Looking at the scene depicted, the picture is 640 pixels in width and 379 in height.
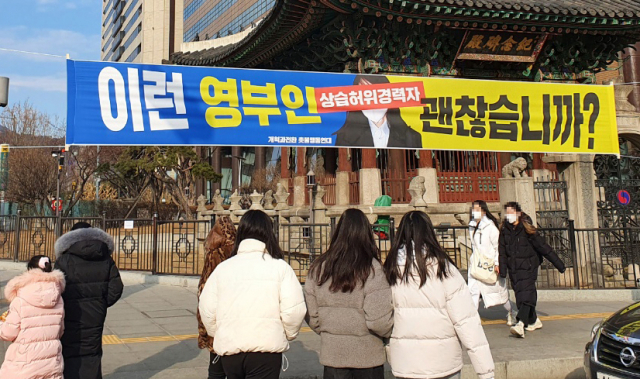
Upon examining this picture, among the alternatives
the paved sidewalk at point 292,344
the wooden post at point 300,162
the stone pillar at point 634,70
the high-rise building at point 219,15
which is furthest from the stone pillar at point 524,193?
the high-rise building at point 219,15

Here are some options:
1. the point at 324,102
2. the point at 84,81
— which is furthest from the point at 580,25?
the point at 84,81

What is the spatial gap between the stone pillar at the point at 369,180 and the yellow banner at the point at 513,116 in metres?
5.75

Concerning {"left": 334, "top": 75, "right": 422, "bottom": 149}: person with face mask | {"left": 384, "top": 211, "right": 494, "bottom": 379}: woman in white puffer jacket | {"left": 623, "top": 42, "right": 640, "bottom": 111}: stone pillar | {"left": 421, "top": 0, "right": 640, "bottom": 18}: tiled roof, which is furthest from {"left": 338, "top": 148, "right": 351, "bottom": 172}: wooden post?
{"left": 623, "top": 42, "right": 640, "bottom": 111}: stone pillar

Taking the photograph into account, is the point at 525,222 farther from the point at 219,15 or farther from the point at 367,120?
the point at 219,15

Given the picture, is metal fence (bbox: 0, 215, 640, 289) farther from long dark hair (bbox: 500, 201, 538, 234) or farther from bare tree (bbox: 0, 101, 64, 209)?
bare tree (bbox: 0, 101, 64, 209)

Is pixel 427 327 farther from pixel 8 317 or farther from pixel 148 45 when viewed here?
pixel 148 45

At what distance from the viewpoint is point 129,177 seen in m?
33.8

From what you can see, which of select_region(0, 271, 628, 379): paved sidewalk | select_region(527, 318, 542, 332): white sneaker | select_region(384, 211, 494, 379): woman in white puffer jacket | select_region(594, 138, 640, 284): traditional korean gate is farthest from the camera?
select_region(594, 138, 640, 284): traditional korean gate

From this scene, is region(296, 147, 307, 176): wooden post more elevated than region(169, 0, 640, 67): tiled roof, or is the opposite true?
region(169, 0, 640, 67): tiled roof

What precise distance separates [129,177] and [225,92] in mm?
28290

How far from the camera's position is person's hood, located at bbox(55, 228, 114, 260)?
3936 millimetres

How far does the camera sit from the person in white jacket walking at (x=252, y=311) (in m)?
3.10

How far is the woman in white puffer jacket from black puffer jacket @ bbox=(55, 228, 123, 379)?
2330 mm

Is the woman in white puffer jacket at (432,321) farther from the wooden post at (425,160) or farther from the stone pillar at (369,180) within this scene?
the wooden post at (425,160)
